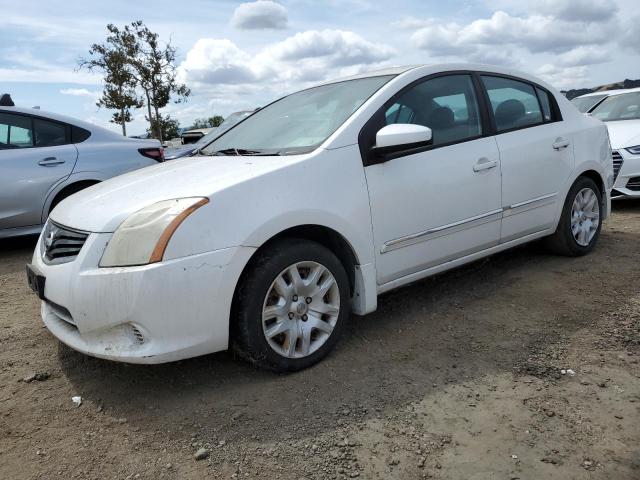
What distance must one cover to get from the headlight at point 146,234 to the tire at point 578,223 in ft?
10.5

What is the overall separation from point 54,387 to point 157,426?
2.46ft

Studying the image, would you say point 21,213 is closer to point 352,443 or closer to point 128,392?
point 128,392

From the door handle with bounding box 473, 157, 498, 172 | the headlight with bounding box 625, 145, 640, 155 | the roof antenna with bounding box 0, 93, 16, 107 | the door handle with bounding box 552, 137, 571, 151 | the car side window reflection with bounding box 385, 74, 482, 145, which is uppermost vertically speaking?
the roof antenna with bounding box 0, 93, 16, 107

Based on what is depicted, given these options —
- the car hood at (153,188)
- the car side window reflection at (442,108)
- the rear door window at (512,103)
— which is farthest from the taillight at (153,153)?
the rear door window at (512,103)

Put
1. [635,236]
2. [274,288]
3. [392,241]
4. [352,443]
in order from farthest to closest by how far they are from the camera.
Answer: [635,236], [392,241], [274,288], [352,443]

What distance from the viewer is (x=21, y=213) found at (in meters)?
5.64

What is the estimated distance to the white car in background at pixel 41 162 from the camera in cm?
562

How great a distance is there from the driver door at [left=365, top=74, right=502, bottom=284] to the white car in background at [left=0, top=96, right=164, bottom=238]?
386 centimetres

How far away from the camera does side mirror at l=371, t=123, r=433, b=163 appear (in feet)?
10.1

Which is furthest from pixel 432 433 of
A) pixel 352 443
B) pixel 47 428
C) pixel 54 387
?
pixel 54 387

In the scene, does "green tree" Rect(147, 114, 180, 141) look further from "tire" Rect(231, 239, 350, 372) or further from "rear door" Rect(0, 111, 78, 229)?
"tire" Rect(231, 239, 350, 372)

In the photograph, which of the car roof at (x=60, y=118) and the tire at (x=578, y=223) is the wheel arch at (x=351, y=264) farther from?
the car roof at (x=60, y=118)

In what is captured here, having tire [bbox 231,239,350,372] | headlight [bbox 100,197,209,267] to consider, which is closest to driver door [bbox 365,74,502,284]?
tire [bbox 231,239,350,372]

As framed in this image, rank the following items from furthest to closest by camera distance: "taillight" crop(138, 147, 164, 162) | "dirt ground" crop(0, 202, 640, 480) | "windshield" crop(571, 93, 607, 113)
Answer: "windshield" crop(571, 93, 607, 113) < "taillight" crop(138, 147, 164, 162) < "dirt ground" crop(0, 202, 640, 480)
